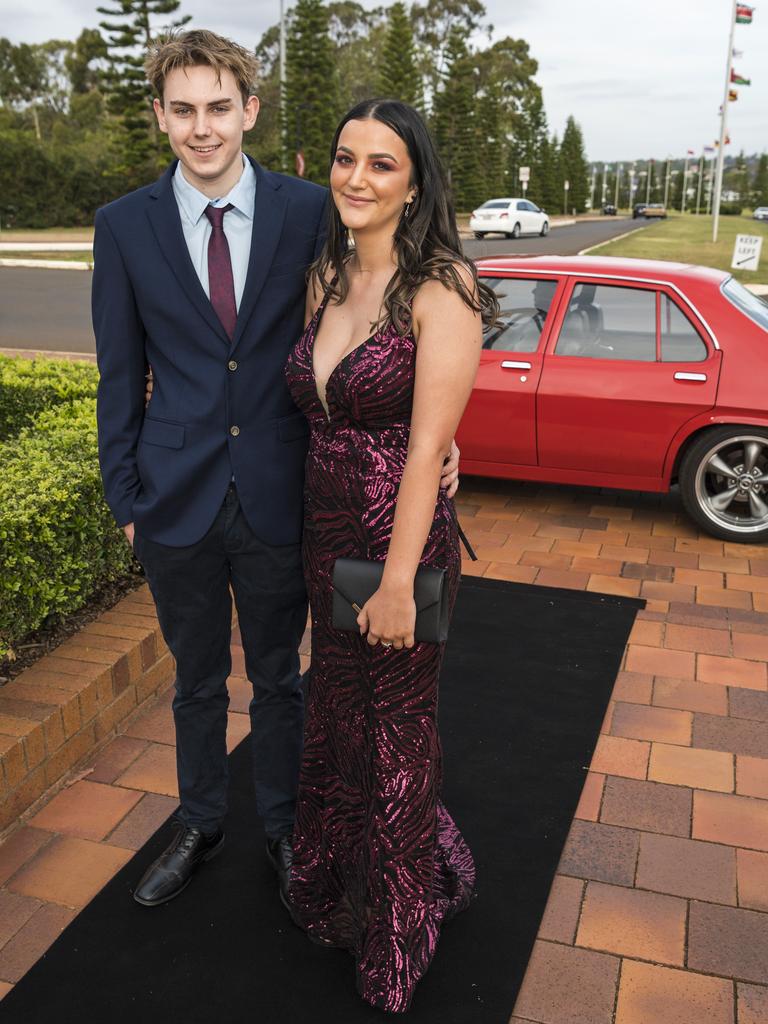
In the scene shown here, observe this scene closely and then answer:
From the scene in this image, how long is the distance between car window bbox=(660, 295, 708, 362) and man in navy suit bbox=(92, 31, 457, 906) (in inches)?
135

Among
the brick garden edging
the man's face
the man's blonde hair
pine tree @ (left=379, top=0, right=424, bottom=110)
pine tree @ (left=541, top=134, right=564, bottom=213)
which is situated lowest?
the brick garden edging

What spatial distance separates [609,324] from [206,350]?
3808 millimetres

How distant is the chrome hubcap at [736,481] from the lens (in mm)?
5539

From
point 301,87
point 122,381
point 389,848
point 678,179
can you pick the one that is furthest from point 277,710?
point 678,179

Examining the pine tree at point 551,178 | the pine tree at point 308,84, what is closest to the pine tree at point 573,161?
the pine tree at point 551,178

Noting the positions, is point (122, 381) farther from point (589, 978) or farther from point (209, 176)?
point (589, 978)

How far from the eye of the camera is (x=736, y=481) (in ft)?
18.4

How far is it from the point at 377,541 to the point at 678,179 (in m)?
179

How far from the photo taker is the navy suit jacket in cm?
245

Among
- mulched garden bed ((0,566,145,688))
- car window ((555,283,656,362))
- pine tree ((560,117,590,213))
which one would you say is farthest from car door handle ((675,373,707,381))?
pine tree ((560,117,590,213))

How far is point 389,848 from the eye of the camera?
249 cm

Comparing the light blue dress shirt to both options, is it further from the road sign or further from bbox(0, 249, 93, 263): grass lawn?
bbox(0, 249, 93, 263): grass lawn

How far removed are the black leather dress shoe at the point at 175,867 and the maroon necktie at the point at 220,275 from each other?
58.9 inches

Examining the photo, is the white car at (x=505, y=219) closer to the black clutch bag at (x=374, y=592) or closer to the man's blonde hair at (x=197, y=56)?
the man's blonde hair at (x=197, y=56)
